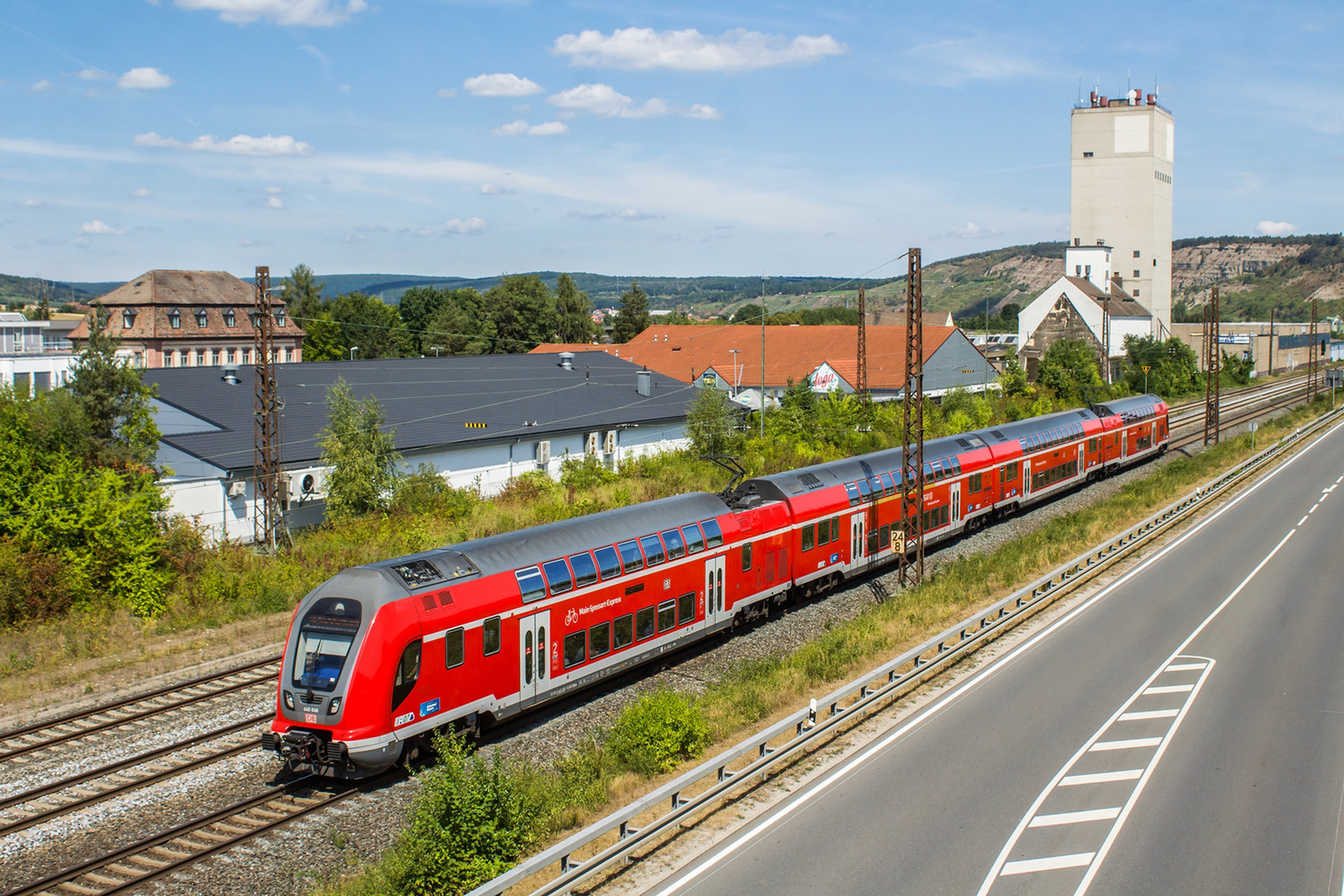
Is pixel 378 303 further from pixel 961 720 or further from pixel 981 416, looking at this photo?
pixel 961 720

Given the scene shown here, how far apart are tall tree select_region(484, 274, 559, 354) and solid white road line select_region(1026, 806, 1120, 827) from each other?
10717cm

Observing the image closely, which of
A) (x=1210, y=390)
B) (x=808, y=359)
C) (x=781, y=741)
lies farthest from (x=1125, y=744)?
(x=808, y=359)

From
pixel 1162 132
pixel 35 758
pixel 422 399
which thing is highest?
pixel 1162 132

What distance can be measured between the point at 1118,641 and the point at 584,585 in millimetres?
11185

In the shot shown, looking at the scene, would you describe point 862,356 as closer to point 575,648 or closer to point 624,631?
point 624,631

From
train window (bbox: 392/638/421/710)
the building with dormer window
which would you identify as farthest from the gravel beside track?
the building with dormer window

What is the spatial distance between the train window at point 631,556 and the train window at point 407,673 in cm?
540

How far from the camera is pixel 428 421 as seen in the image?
145ft

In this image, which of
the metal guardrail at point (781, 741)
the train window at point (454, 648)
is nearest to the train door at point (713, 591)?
the metal guardrail at point (781, 741)

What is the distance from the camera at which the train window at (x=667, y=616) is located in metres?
20.8

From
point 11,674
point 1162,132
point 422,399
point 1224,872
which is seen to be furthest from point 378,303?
point 1224,872

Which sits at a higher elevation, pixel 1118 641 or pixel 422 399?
pixel 422 399

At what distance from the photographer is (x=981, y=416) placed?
64438 millimetres

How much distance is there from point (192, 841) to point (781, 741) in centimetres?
856
